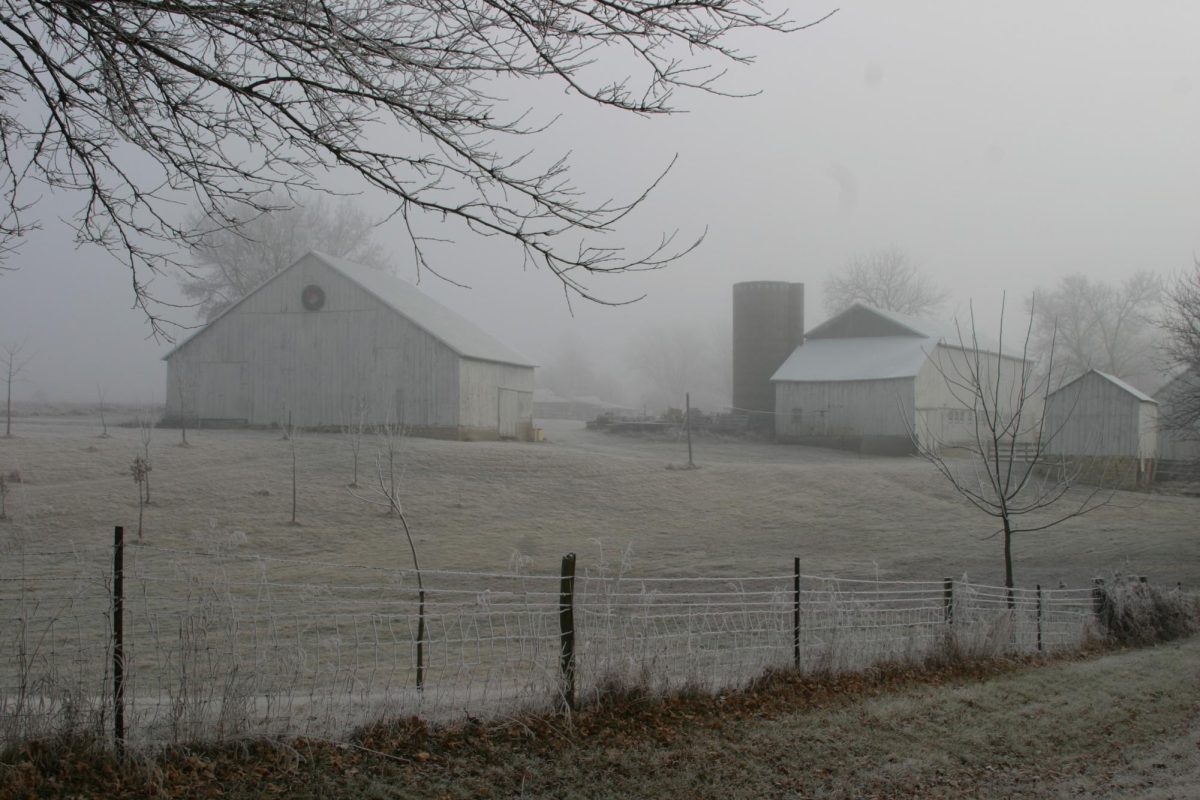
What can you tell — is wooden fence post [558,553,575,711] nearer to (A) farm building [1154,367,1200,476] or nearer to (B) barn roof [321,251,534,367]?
(A) farm building [1154,367,1200,476]

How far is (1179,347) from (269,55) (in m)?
27.9

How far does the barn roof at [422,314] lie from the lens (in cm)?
3658

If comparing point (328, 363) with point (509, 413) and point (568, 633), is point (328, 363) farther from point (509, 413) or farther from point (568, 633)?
→ point (568, 633)

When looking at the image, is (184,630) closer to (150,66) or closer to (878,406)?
(150,66)

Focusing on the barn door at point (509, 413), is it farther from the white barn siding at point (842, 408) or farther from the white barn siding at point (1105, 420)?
the white barn siding at point (1105, 420)

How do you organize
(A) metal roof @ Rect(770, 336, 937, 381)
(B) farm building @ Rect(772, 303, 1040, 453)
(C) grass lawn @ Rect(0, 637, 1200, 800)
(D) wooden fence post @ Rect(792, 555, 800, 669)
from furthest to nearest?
1. (A) metal roof @ Rect(770, 336, 937, 381)
2. (B) farm building @ Rect(772, 303, 1040, 453)
3. (D) wooden fence post @ Rect(792, 555, 800, 669)
4. (C) grass lawn @ Rect(0, 637, 1200, 800)

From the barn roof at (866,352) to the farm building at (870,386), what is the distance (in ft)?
0.16

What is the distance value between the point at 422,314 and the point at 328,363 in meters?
4.46

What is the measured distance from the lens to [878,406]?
4350 centimetres

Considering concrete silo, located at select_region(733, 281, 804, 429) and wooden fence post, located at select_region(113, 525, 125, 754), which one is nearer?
wooden fence post, located at select_region(113, 525, 125, 754)

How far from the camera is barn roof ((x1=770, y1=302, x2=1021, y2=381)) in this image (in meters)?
44.5

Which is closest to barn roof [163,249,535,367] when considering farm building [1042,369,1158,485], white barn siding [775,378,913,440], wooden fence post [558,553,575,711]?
white barn siding [775,378,913,440]

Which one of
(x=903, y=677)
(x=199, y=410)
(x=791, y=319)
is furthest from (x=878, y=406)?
(x=903, y=677)

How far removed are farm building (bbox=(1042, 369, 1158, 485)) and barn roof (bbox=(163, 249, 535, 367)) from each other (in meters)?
21.5
